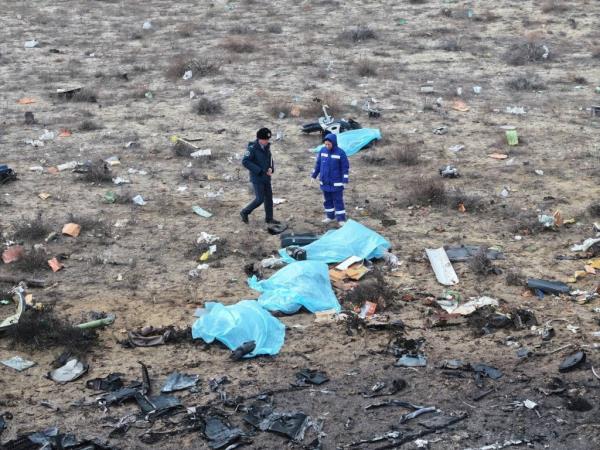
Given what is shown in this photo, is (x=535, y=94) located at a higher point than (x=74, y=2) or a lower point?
lower

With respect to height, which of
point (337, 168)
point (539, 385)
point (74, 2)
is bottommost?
point (539, 385)

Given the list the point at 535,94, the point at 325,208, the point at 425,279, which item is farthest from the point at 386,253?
the point at 535,94

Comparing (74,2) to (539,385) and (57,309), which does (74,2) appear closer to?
(57,309)

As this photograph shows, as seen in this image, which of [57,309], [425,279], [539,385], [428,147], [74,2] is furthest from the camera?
[74,2]

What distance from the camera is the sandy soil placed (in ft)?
24.1

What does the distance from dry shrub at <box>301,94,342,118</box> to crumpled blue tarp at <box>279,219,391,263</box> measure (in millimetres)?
5946

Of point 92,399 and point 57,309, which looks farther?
point 57,309

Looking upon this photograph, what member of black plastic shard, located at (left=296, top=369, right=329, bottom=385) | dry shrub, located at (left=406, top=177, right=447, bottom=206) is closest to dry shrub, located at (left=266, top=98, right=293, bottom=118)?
dry shrub, located at (left=406, top=177, right=447, bottom=206)

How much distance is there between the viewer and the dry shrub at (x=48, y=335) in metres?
8.16

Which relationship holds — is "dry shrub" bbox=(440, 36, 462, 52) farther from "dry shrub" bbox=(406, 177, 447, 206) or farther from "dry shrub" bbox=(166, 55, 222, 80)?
"dry shrub" bbox=(406, 177, 447, 206)

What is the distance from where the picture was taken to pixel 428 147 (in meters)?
14.3

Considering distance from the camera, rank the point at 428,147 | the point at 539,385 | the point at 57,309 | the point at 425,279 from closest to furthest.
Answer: the point at 539,385
the point at 57,309
the point at 425,279
the point at 428,147

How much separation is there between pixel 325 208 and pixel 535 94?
783 centimetres

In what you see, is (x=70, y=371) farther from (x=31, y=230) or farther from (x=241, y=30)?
(x=241, y=30)
